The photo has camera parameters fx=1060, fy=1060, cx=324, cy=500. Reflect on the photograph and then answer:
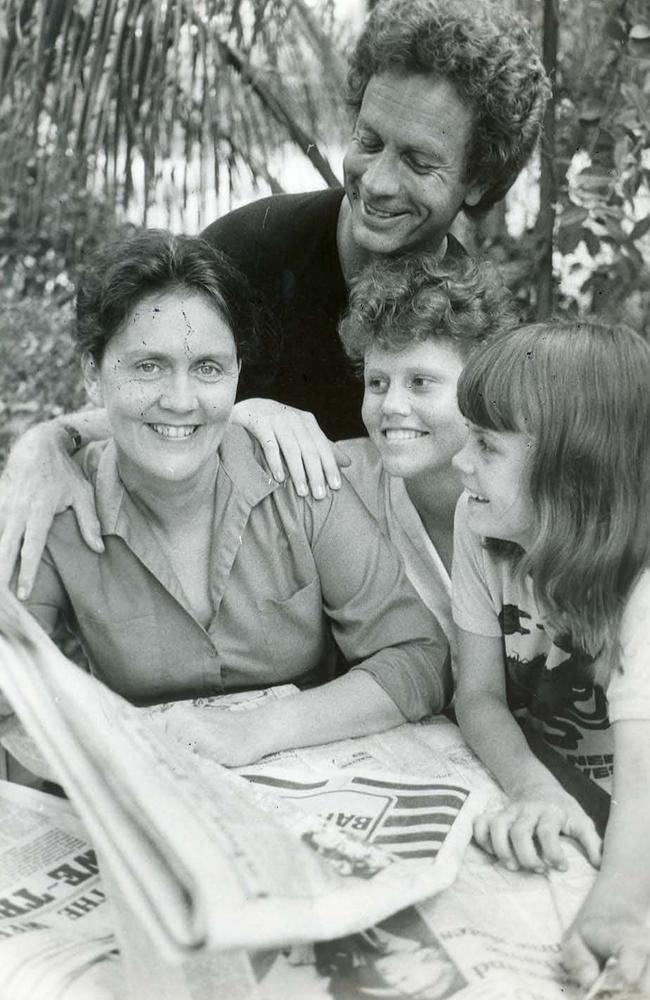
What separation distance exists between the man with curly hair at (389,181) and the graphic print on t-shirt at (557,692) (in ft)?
1.12

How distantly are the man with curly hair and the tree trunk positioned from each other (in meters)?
0.44

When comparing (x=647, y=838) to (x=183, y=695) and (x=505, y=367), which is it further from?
(x=183, y=695)

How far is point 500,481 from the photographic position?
1.25 m

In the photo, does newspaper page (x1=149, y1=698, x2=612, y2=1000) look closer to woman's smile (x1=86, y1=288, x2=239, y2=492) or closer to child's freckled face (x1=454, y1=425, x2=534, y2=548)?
child's freckled face (x1=454, y1=425, x2=534, y2=548)

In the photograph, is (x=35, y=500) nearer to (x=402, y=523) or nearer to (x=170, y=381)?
(x=170, y=381)

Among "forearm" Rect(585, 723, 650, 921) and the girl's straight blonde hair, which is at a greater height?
the girl's straight blonde hair

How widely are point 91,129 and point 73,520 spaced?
0.94 m

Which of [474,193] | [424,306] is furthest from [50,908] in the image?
[474,193]

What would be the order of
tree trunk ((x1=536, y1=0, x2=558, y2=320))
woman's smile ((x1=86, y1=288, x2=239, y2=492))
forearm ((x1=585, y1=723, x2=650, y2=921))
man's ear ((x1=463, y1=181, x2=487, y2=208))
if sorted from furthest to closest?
tree trunk ((x1=536, y1=0, x2=558, y2=320)) → man's ear ((x1=463, y1=181, x2=487, y2=208)) → woman's smile ((x1=86, y1=288, x2=239, y2=492)) → forearm ((x1=585, y1=723, x2=650, y2=921))

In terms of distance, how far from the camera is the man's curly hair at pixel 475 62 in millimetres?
1544

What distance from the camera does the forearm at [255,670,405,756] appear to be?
1289mm

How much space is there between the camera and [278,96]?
6.93ft

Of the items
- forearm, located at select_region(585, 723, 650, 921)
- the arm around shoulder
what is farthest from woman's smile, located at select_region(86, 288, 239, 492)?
forearm, located at select_region(585, 723, 650, 921)

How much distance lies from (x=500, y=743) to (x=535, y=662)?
129mm
